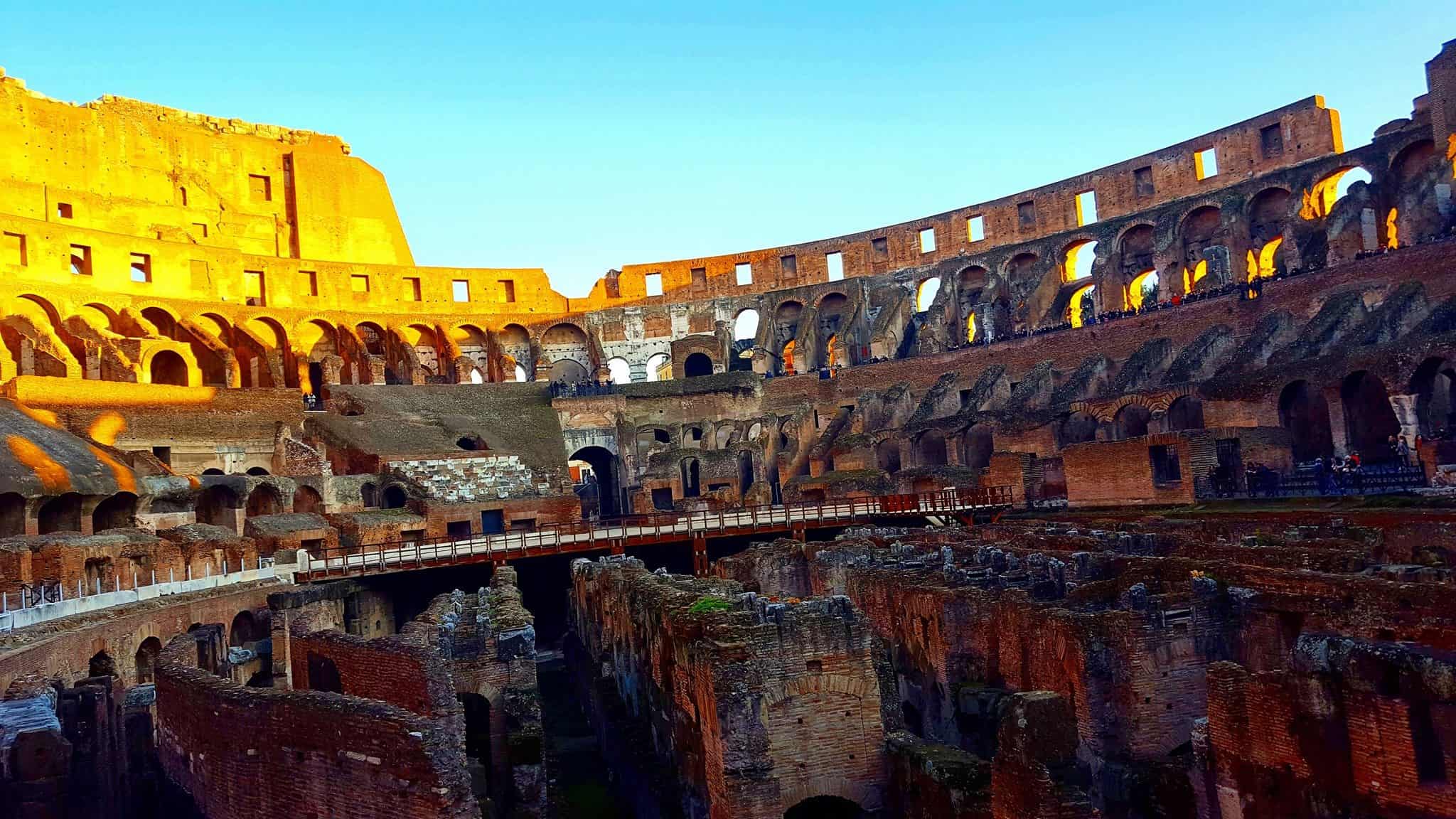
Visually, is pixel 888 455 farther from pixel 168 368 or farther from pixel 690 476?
pixel 168 368

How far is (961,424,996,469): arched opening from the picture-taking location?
129ft

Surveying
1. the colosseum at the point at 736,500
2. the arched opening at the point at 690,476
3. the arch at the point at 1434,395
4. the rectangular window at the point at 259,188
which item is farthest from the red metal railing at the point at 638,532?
the rectangular window at the point at 259,188

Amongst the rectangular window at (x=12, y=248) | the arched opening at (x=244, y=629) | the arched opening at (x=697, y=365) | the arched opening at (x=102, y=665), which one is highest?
the rectangular window at (x=12, y=248)

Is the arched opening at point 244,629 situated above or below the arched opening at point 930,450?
below

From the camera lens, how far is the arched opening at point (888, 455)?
40625 millimetres

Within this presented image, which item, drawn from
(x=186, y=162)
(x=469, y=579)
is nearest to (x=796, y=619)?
(x=469, y=579)

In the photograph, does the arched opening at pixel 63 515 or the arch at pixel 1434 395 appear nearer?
the arch at pixel 1434 395

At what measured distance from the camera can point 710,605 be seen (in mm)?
10836

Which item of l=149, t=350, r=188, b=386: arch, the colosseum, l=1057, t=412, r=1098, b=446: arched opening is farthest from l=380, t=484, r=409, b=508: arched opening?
l=1057, t=412, r=1098, b=446: arched opening

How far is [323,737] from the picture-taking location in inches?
286

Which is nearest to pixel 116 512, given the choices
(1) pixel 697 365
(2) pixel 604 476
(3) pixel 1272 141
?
(2) pixel 604 476

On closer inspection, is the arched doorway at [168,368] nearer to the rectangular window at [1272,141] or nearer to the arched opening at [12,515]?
the arched opening at [12,515]

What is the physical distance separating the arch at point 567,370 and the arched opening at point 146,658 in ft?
126

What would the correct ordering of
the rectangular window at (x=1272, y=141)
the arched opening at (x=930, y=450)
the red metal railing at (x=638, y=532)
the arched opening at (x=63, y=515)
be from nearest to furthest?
the arched opening at (x=63, y=515)
the red metal railing at (x=638, y=532)
the arched opening at (x=930, y=450)
the rectangular window at (x=1272, y=141)
